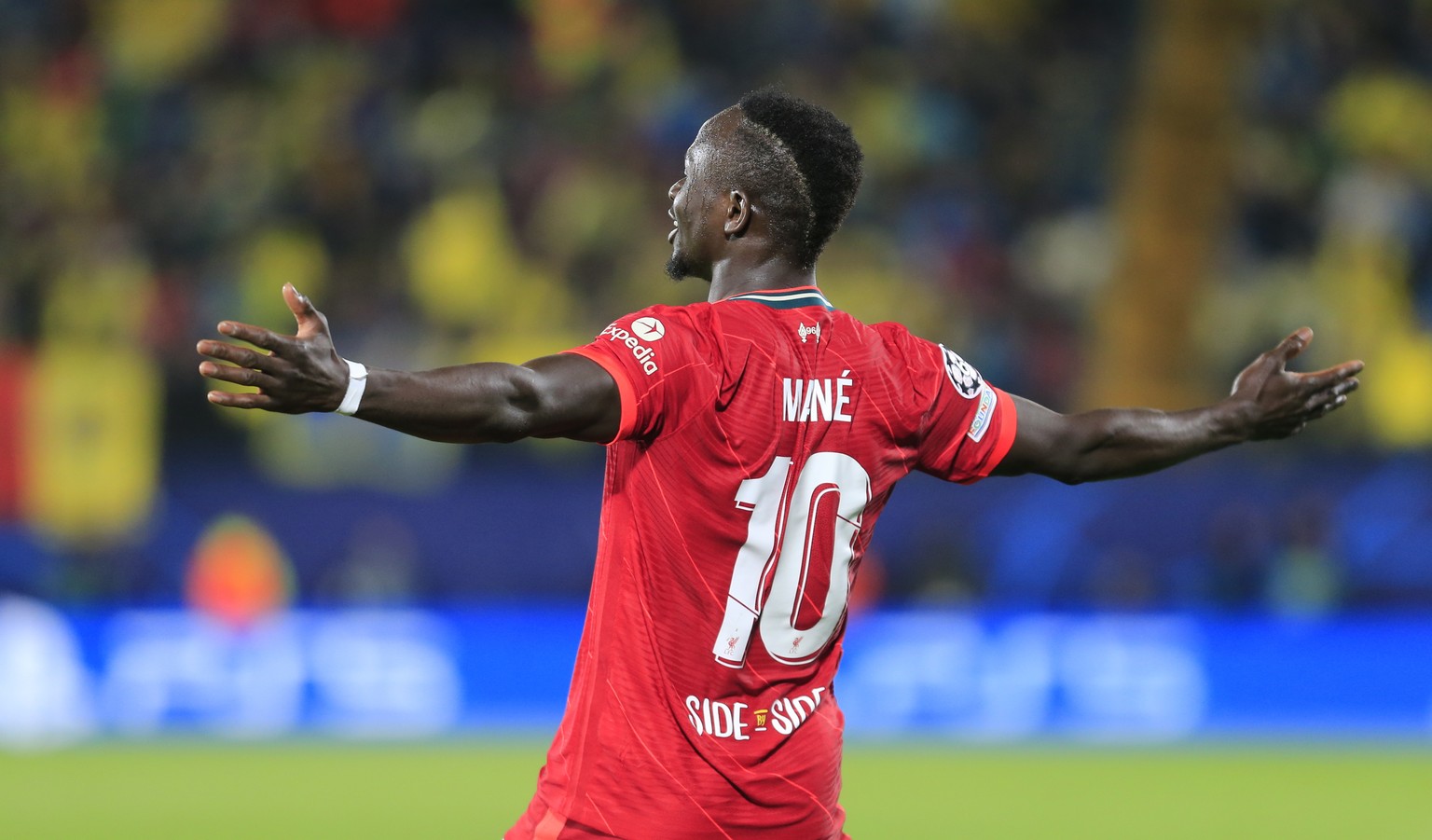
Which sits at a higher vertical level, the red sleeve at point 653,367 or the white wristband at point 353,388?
the red sleeve at point 653,367

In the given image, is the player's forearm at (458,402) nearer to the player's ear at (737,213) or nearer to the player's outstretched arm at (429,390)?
the player's outstretched arm at (429,390)

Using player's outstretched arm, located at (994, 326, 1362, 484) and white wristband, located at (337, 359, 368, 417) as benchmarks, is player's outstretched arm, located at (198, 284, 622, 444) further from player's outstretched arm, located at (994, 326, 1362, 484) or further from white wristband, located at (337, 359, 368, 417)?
player's outstretched arm, located at (994, 326, 1362, 484)

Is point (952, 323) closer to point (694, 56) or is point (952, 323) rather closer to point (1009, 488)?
point (1009, 488)

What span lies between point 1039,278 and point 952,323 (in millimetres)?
1312

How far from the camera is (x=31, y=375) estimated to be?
41.2 feet

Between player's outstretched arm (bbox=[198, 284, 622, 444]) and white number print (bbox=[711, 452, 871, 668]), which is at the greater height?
player's outstretched arm (bbox=[198, 284, 622, 444])

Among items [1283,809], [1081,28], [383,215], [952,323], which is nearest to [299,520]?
[383,215]

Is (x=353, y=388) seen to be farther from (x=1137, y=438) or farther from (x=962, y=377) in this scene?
(x=1137, y=438)

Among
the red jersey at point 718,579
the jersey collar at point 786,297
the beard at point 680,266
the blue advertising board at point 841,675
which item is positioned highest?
the blue advertising board at point 841,675

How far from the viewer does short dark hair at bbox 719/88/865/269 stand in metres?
3.76

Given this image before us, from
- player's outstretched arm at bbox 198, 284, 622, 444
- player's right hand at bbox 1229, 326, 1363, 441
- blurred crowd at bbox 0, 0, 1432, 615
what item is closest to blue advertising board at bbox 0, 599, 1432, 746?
blurred crowd at bbox 0, 0, 1432, 615

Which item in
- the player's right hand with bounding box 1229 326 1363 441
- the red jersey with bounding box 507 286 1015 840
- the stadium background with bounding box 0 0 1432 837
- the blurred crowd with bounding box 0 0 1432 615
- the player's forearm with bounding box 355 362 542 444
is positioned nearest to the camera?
the player's forearm with bounding box 355 362 542 444

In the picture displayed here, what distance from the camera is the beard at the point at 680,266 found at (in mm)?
3869

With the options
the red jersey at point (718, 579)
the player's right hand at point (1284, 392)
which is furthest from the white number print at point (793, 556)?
the player's right hand at point (1284, 392)
